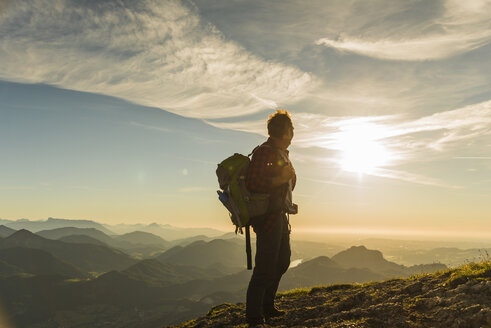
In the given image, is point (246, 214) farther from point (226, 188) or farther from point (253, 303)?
point (253, 303)

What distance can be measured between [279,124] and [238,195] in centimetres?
184

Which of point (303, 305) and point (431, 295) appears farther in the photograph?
point (303, 305)

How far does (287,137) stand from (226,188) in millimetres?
1762

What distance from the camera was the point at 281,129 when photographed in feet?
21.0

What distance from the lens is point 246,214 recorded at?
5.77 meters

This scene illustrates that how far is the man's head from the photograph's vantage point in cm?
641

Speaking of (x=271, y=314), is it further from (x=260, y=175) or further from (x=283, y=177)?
(x=260, y=175)

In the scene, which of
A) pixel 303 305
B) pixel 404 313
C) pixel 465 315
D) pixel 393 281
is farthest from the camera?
pixel 393 281

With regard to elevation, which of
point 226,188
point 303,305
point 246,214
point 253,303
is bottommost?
point 303,305

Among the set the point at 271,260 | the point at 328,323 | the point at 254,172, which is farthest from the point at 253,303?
the point at 254,172

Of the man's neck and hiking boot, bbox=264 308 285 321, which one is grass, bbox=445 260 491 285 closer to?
hiking boot, bbox=264 308 285 321

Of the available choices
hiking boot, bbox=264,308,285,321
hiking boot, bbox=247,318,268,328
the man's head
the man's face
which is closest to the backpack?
the man's head

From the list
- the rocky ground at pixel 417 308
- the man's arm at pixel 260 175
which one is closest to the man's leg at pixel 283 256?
the rocky ground at pixel 417 308

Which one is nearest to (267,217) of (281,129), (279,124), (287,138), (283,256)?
(283,256)
